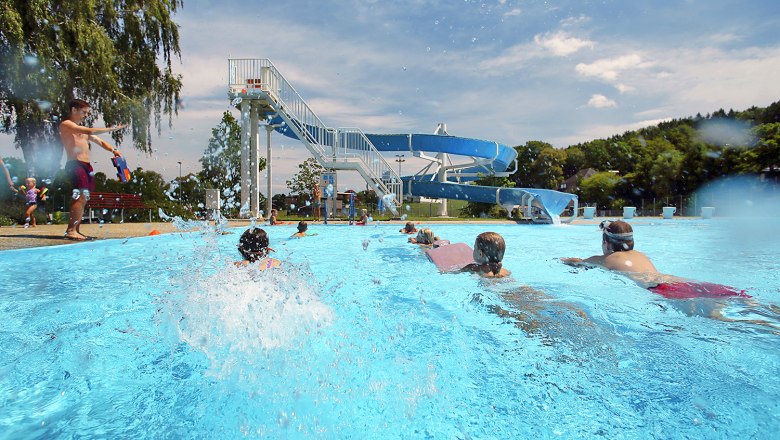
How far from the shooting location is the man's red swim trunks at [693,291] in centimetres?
360

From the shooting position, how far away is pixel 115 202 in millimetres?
15109

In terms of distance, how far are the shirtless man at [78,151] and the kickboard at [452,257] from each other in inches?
260

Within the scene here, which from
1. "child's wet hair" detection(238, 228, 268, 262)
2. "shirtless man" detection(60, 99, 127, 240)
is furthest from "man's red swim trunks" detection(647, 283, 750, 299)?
"shirtless man" detection(60, 99, 127, 240)

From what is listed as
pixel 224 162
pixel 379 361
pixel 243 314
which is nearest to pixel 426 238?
pixel 243 314

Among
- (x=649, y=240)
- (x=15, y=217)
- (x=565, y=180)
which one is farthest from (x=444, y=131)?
(x=565, y=180)

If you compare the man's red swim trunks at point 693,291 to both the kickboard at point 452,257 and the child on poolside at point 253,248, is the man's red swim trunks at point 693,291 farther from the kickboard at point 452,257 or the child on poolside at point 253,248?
the child on poolside at point 253,248

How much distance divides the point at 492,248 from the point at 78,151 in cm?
832

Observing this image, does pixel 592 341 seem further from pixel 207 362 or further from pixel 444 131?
pixel 444 131

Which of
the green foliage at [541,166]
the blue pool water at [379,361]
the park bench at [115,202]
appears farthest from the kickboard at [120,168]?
the green foliage at [541,166]

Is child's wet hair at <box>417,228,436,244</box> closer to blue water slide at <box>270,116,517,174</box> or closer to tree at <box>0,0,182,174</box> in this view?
tree at <box>0,0,182,174</box>

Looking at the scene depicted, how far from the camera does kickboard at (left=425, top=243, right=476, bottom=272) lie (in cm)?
569

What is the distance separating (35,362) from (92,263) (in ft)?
16.3

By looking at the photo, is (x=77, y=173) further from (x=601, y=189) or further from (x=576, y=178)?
(x=576, y=178)

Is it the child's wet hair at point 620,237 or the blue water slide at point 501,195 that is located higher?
the blue water slide at point 501,195
